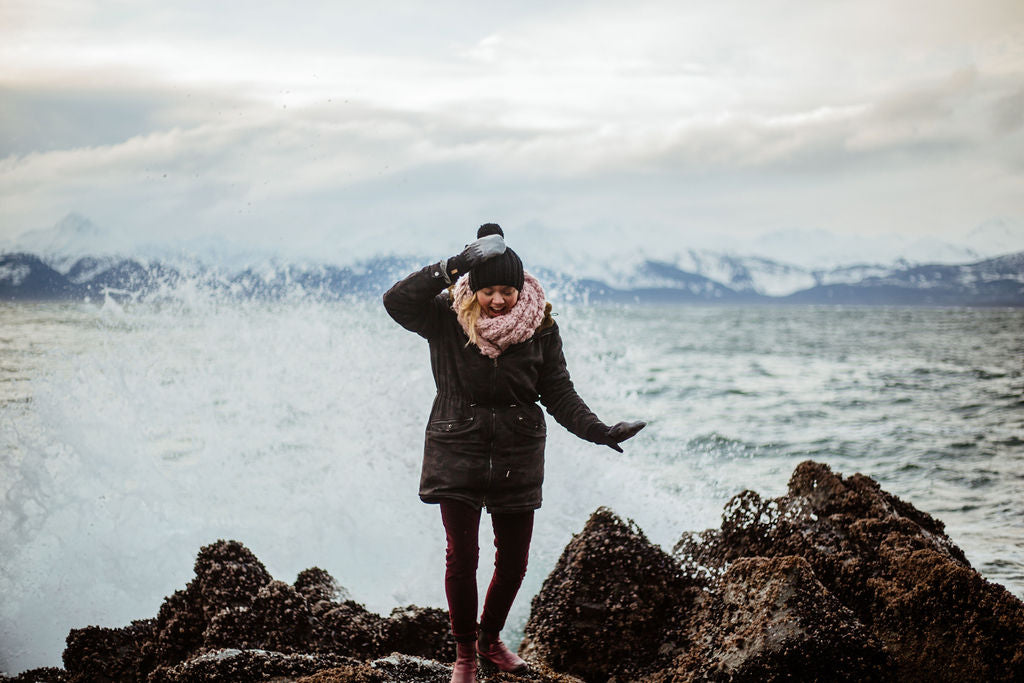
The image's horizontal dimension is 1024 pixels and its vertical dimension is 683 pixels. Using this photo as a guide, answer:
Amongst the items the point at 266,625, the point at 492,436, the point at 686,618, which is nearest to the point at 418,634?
the point at 266,625

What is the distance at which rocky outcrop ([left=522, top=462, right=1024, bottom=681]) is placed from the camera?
3.30 m

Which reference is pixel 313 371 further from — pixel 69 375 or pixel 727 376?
pixel 727 376

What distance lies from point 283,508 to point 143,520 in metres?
1.12

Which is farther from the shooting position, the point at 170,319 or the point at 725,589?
the point at 170,319

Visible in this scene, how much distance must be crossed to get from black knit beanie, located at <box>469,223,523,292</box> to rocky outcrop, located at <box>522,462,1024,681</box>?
1.69m

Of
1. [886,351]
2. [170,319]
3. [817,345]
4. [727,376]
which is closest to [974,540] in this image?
[170,319]

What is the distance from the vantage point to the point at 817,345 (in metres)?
38.5

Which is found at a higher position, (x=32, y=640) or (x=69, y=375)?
(x=69, y=375)

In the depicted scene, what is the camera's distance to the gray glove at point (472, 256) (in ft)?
9.91

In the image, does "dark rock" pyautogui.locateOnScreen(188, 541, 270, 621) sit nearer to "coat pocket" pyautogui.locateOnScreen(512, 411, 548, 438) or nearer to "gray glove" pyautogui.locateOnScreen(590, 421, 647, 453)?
"coat pocket" pyautogui.locateOnScreen(512, 411, 548, 438)

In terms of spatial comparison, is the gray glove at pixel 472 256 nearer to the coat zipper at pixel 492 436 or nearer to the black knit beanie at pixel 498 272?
the black knit beanie at pixel 498 272

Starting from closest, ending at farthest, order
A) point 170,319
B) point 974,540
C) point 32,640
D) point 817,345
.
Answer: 1. point 32,640
2. point 974,540
3. point 170,319
4. point 817,345

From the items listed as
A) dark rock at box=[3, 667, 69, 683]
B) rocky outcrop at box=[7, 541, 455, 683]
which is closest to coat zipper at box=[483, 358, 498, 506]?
rocky outcrop at box=[7, 541, 455, 683]

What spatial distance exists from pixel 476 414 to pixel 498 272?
56 centimetres
